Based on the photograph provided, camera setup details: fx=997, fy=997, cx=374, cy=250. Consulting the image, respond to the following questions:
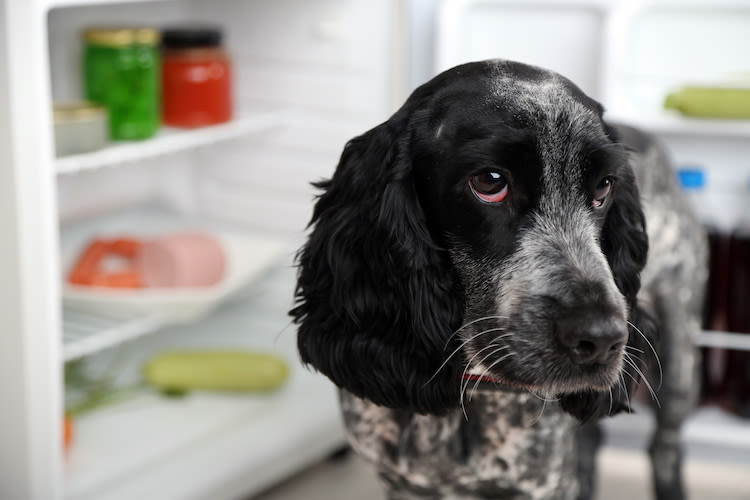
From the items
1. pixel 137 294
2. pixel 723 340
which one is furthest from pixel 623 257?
pixel 137 294

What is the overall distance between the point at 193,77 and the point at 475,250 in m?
1.13

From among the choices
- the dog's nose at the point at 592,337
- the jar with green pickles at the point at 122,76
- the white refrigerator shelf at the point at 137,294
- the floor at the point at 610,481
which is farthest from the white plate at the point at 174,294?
the dog's nose at the point at 592,337

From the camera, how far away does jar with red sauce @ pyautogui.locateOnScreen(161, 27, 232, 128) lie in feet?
7.15

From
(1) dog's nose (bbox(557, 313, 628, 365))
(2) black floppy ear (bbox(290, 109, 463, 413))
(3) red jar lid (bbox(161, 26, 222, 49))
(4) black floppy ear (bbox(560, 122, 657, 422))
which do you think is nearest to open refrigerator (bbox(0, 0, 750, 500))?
(3) red jar lid (bbox(161, 26, 222, 49))

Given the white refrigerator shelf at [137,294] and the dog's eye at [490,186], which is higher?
the dog's eye at [490,186]

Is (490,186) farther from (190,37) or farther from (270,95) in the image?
(270,95)

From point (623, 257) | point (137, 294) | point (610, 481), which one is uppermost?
point (623, 257)

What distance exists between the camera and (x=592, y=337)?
1156 millimetres

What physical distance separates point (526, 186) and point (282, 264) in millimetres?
1397

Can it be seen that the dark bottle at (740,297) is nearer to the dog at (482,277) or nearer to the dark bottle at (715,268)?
the dark bottle at (715,268)

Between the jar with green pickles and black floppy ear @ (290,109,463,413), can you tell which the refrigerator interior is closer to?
the jar with green pickles

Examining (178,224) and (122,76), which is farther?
(178,224)

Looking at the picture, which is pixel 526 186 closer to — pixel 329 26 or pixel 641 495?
pixel 329 26

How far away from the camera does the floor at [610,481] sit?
2.27m
